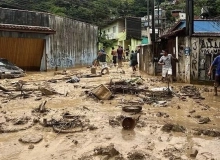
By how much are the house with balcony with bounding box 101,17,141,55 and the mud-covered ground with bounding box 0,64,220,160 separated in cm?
3747

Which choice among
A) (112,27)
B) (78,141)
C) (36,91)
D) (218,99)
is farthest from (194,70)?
(112,27)

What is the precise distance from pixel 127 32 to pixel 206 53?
34.3 meters

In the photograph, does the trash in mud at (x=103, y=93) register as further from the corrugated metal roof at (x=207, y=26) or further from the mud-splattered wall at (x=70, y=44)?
the mud-splattered wall at (x=70, y=44)

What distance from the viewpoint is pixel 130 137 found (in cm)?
613

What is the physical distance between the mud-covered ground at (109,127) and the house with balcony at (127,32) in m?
37.5

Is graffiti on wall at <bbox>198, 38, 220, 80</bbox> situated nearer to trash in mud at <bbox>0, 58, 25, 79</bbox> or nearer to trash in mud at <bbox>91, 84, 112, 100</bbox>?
trash in mud at <bbox>91, 84, 112, 100</bbox>

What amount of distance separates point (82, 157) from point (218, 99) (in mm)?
6804

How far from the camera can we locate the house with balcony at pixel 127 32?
47562mm

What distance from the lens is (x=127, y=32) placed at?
48.3 meters

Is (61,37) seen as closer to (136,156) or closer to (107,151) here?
(107,151)

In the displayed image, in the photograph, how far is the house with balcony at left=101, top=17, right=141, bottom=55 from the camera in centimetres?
4756

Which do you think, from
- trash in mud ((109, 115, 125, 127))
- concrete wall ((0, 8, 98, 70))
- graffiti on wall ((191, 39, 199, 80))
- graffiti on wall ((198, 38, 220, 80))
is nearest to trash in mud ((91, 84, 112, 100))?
trash in mud ((109, 115, 125, 127))

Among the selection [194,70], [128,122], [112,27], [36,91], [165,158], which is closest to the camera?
[165,158]

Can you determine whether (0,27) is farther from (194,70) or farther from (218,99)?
(218,99)
